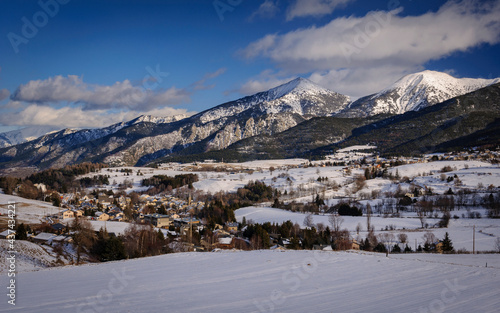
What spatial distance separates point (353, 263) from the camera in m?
18.8

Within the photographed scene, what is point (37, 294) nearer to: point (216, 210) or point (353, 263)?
point (353, 263)

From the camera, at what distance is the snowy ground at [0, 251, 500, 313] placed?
11.7m

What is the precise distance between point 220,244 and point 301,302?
23.7 metres

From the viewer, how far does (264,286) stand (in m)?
14.4

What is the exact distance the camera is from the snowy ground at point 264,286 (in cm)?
1166

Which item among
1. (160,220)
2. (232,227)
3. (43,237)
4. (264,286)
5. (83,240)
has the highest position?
(264,286)

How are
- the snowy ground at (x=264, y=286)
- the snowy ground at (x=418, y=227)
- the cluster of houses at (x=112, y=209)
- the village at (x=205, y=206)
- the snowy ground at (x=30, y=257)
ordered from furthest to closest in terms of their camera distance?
the cluster of houses at (x=112, y=209) < the snowy ground at (x=418, y=227) < the village at (x=205, y=206) < the snowy ground at (x=30, y=257) < the snowy ground at (x=264, y=286)

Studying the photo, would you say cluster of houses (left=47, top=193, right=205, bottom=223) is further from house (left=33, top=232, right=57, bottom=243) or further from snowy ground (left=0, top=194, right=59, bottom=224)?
house (left=33, top=232, right=57, bottom=243)

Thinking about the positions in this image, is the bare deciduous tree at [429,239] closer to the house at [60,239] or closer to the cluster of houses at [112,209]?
the house at [60,239]

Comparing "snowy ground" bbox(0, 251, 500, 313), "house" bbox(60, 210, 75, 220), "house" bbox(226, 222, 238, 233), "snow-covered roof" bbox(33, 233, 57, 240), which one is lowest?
"house" bbox(226, 222, 238, 233)

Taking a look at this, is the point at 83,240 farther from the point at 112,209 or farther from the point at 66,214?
the point at 112,209

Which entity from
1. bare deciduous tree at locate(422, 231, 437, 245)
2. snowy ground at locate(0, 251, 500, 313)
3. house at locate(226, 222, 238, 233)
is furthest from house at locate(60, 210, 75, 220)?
bare deciduous tree at locate(422, 231, 437, 245)

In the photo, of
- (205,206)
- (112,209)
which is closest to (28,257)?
(112,209)

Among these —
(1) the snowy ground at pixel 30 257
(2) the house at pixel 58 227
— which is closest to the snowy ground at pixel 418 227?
(2) the house at pixel 58 227
